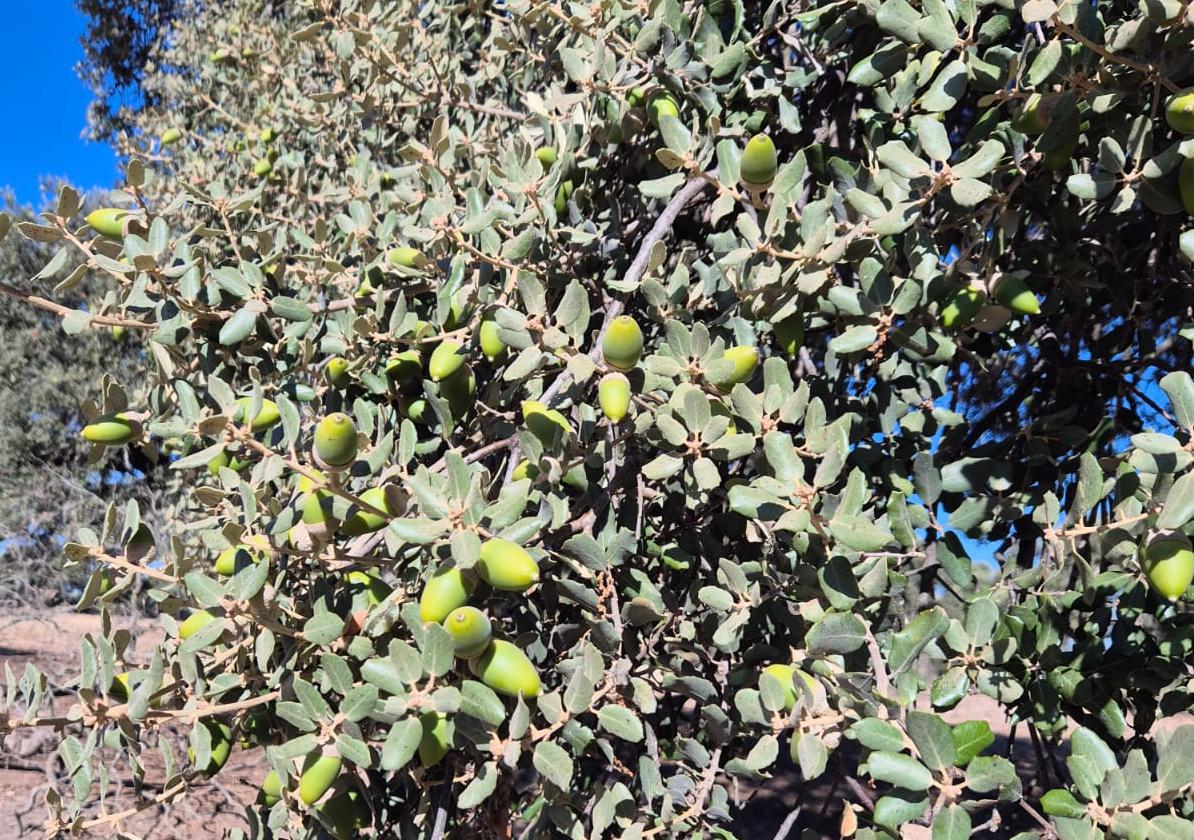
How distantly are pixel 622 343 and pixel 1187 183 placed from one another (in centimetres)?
68

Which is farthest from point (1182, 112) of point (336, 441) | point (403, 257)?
point (403, 257)

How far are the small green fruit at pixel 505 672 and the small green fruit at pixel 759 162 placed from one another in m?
0.67

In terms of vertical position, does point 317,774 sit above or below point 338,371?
below

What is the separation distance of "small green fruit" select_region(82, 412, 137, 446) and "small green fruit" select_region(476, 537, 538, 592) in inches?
28.8

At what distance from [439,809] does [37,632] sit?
32.7 ft

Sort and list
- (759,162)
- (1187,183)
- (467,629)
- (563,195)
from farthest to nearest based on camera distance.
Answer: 1. (563,195)
2. (759,162)
3. (1187,183)
4. (467,629)

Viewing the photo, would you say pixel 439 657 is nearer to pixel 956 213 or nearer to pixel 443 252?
pixel 443 252

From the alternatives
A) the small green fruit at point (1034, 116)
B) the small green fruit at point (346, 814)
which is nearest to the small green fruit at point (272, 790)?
the small green fruit at point (346, 814)

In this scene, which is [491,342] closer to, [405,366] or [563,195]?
[405,366]

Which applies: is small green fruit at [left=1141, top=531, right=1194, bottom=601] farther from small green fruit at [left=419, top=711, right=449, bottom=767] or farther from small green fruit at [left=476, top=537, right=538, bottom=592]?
small green fruit at [left=419, top=711, right=449, bottom=767]

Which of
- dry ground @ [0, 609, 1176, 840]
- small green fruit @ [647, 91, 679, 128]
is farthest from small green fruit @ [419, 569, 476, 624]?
dry ground @ [0, 609, 1176, 840]

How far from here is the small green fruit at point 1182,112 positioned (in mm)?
976

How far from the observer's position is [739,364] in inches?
47.2

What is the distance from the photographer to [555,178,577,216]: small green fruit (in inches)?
63.3
